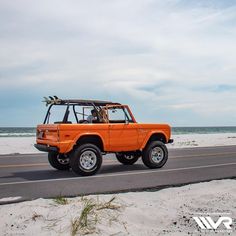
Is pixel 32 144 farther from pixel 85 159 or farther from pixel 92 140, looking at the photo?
pixel 85 159

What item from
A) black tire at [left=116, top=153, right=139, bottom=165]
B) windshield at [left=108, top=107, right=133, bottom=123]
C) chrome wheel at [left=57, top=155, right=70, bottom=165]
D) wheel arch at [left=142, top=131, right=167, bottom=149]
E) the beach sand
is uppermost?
windshield at [left=108, top=107, right=133, bottom=123]

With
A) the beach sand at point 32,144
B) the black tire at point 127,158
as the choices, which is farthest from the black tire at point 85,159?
the beach sand at point 32,144

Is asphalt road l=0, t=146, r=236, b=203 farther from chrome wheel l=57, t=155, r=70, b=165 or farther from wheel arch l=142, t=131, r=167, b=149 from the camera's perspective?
wheel arch l=142, t=131, r=167, b=149

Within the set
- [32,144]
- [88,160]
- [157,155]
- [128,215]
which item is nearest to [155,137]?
[157,155]

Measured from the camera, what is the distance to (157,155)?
12.9 m

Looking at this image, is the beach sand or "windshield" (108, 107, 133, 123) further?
the beach sand

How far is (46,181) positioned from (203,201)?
4533 millimetres

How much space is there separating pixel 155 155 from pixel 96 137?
2416 millimetres

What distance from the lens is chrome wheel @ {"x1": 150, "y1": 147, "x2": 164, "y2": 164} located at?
12.8 m

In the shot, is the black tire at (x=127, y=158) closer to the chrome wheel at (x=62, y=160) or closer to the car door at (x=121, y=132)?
the car door at (x=121, y=132)

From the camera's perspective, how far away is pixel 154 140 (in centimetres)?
1306

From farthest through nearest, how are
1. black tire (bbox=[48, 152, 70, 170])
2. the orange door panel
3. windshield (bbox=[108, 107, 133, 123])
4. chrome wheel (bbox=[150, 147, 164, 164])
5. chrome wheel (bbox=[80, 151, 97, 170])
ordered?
chrome wheel (bbox=[150, 147, 164, 164]), black tire (bbox=[48, 152, 70, 170]), windshield (bbox=[108, 107, 133, 123]), the orange door panel, chrome wheel (bbox=[80, 151, 97, 170])

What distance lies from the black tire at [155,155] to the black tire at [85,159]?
2.01 metres

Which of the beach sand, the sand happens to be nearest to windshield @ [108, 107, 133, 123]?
the sand
